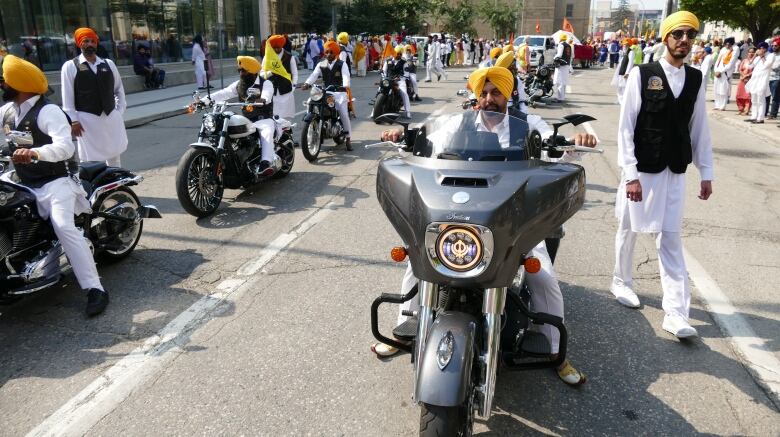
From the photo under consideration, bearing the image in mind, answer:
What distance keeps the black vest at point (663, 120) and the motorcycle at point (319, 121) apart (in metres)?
6.23

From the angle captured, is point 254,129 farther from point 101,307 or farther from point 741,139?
point 741,139

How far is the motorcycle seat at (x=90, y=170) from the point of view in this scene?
5207 mm

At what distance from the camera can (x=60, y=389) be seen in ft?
11.5

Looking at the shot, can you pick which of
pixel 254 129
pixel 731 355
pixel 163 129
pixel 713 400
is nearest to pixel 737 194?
pixel 731 355

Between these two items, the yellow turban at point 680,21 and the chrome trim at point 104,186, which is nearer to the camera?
the yellow turban at point 680,21

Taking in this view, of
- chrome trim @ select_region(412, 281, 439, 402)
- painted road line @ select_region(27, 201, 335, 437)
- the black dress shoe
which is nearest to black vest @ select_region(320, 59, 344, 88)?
painted road line @ select_region(27, 201, 335, 437)

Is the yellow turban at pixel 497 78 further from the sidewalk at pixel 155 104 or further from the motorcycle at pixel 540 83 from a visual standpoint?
the motorcycle at pixel 540 83

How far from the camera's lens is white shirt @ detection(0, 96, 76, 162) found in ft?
14.6

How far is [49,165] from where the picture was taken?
4.56m

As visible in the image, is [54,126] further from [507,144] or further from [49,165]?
[507,144]

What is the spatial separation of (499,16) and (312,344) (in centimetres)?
7005

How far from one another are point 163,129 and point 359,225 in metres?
8.45

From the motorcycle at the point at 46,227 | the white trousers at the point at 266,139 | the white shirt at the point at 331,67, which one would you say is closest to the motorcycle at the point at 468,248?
the motorcycle at the point at 46,227

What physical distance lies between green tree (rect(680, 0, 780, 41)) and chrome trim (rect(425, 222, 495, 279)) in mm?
36787
